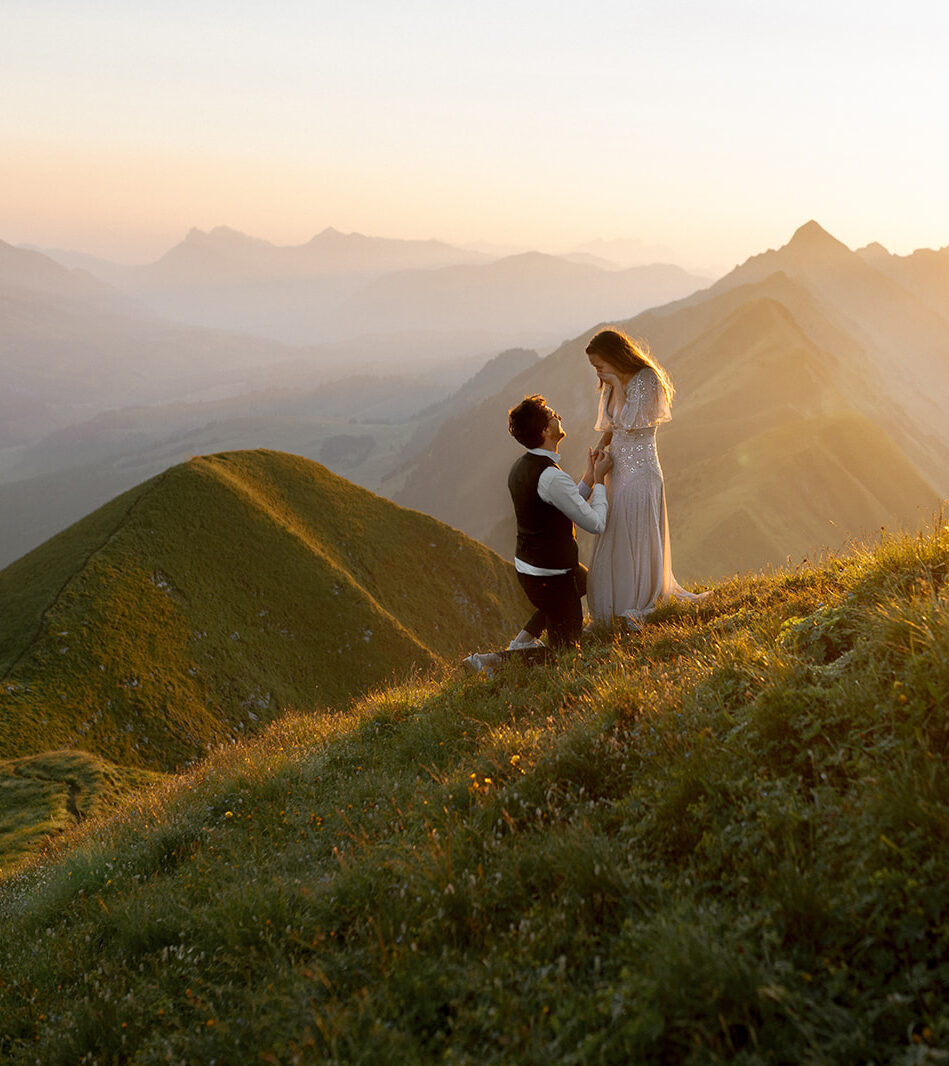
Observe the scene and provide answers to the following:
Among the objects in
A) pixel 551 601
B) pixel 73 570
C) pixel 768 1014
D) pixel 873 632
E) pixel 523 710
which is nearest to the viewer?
pixel 768 1014

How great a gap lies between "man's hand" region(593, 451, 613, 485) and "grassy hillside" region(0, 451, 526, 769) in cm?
1698

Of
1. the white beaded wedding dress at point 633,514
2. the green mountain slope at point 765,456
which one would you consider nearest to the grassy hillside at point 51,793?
the white beaded wedding dress at point 633,514

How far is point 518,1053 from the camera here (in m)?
3.12

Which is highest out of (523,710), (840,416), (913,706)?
(913,706)

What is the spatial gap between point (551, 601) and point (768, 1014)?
6070mm

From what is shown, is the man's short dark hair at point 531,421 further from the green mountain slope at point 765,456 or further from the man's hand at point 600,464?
the green mountain slope at point 765,456

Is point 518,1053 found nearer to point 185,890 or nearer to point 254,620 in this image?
point 185,890

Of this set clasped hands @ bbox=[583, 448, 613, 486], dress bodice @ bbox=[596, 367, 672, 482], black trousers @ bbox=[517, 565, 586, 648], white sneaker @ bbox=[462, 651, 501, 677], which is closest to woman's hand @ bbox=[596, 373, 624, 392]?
dress bodice @ bbox=[596, 367, 672, 482]

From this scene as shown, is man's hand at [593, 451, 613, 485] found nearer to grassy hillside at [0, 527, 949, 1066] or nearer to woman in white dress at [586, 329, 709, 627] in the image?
woman in white dress at [586, 329, 709, 627]

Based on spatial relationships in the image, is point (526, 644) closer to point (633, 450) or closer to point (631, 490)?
point (631, 490)

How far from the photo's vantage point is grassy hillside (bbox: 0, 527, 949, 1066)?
9.89 ft

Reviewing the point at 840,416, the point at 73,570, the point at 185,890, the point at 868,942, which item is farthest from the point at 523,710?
the point at 840,416

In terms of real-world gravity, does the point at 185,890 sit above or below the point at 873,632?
below

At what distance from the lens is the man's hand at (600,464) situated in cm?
936
